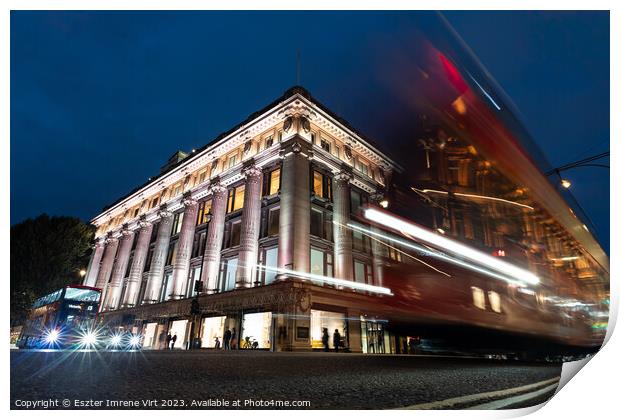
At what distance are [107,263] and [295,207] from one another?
3021cm

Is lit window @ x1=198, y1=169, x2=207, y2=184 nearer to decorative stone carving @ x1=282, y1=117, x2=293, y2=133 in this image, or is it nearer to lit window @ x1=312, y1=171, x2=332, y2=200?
decorative stone carving @ x1=282, y1=117, x2=293, y2=133

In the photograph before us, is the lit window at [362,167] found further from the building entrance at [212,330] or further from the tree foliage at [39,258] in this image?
the tree foliage at [39,258]

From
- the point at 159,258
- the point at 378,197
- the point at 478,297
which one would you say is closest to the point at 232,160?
the point at 159,258

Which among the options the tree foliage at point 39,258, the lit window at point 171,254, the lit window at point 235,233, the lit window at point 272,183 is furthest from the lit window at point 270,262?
the tree foliage at point 39,258

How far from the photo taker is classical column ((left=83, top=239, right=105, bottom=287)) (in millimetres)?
38906

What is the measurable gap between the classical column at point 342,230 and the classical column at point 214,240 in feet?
31.8

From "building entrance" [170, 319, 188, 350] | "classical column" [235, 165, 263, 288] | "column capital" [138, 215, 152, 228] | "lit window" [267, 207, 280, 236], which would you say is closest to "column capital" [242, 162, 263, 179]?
"classical column" [235, 165, 263, 288]

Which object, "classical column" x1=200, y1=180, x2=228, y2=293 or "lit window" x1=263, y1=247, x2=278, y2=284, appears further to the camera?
"classical column" x1=200, y1=180, x2=228, y2=293

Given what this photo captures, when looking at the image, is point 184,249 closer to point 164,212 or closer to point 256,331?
point 164,212

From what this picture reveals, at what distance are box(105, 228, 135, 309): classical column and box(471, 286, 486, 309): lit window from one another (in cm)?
3804

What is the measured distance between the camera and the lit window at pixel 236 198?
26.5m

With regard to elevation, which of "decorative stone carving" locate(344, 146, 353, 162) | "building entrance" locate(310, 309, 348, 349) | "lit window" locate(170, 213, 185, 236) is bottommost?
"building entrance" locate(310, 309, 348, 349)
